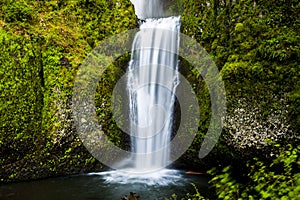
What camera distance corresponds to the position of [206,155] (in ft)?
22.7

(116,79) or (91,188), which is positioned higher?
(116,79)

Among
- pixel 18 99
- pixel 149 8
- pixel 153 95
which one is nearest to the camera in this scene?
pixel 18 99

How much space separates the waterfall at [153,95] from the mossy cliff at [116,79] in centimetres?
42

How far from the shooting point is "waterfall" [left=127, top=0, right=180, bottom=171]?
764 centimetres

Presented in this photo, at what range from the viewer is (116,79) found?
785 centimetres

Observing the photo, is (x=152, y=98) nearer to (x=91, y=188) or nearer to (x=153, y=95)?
(x=153, y=95)

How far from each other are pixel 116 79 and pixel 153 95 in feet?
3.61

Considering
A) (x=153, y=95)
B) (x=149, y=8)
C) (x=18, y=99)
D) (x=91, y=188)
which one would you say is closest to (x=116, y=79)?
(x=153, y=95)

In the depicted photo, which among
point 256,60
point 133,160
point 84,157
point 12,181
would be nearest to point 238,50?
point 256,60

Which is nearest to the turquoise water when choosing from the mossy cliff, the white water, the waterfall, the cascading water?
the mossy cliff

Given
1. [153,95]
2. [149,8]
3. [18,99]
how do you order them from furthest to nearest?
[149,8] → [153,95] → [18,99]

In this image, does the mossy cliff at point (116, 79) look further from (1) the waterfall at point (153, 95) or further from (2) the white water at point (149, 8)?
(2) the white water at point (149, 8)

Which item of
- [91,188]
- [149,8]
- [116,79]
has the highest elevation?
[149,8]

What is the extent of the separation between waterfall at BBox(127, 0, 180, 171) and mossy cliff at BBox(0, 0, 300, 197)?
0.42 metres
